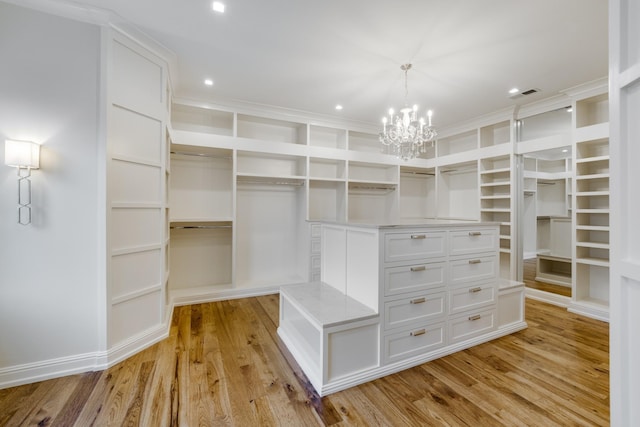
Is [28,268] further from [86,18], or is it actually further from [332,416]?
[332,416]

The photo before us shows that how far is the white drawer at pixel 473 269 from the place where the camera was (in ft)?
8.14

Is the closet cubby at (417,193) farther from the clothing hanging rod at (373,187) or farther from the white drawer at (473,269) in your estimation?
the white drawer at (473,269)

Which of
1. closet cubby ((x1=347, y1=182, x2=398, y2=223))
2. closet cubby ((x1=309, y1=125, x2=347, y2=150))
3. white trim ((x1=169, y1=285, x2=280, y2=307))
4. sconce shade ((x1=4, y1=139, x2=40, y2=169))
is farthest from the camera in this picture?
closet cubby ((x1=347, y1=182, x2=398, y2=223))

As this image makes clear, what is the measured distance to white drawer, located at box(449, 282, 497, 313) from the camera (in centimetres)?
249

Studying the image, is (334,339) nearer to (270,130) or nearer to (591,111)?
(270,130)

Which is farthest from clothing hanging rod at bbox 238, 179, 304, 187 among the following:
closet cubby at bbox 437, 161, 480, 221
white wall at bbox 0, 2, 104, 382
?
closet cubby at bbox 437, 161, 480, 221

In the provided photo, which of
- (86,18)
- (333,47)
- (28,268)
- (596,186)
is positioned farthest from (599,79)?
(28,268)

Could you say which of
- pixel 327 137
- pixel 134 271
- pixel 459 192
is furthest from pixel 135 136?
pixel 459 192

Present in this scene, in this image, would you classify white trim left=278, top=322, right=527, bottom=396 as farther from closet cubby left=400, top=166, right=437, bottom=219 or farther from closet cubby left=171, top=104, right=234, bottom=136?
closet cubby left=400, top=166, right=437, bottom=219

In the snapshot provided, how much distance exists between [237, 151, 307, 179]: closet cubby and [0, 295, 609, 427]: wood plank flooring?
253cm

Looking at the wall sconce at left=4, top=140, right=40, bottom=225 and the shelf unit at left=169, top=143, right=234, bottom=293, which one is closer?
the wall sconce at left=4, top=140, right=40, bottom=225

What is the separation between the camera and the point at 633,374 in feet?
2.78

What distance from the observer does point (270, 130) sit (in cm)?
449

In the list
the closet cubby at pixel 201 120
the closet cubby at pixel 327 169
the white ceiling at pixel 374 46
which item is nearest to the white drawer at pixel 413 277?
the white ceiling at pixel 374 46
